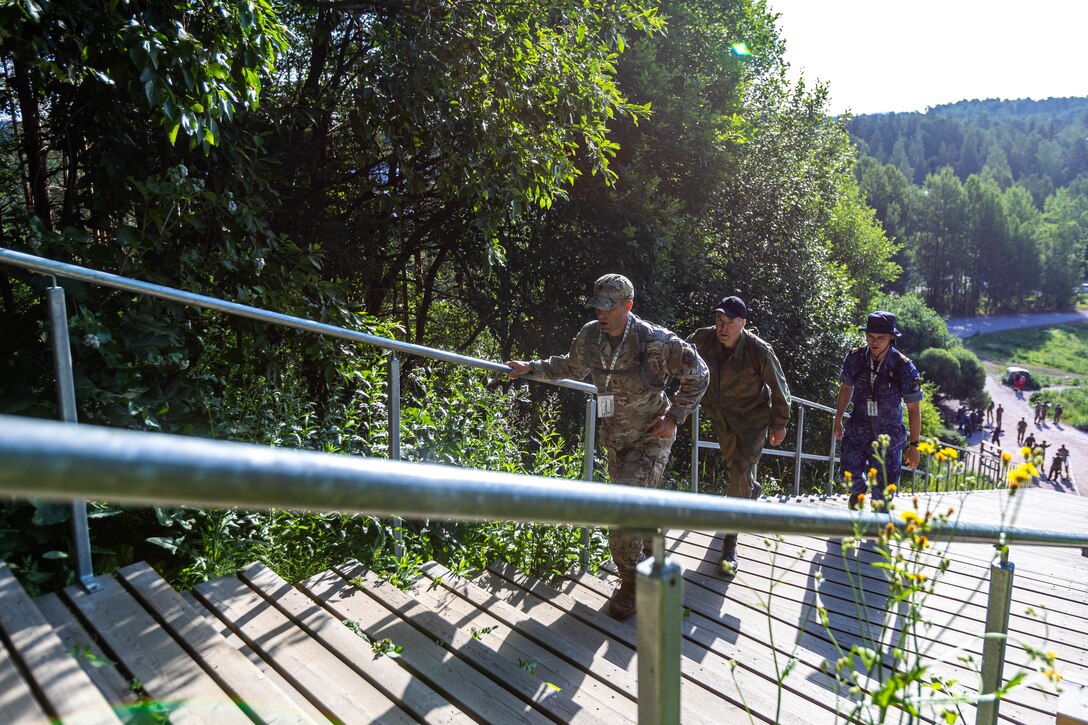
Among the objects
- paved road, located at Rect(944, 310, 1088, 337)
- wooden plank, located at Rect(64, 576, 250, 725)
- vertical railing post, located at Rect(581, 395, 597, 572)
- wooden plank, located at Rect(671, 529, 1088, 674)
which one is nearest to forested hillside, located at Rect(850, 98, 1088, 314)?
paved road, located at Rect(944, 310, 1088, 337)

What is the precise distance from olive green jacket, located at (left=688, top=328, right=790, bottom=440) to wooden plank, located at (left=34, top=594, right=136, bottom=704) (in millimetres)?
3868

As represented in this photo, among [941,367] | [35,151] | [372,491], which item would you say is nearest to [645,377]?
[372,491]

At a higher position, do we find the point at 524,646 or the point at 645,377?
the point at 645,377

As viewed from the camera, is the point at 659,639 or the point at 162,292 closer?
the point at 659,639

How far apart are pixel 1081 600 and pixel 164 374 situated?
208 inches

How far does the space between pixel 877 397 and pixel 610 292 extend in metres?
2.76

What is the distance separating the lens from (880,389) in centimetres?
551

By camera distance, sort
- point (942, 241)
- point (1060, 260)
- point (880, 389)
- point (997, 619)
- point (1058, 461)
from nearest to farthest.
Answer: point (997, 619) < point (880, 389) < point (1058, 461) < point (942, 241) < point (1060, 260)

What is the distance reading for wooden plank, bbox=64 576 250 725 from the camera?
189cm

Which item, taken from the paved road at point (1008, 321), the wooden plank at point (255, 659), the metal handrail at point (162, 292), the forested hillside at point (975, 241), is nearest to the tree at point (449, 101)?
the metal handrail at point (162, 292)

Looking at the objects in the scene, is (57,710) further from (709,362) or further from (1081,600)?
(1081,600)

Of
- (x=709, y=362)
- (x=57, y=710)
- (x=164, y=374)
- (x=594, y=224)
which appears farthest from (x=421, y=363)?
(x=57, y=710)

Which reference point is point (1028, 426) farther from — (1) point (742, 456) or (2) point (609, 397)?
(2) point (609, 397)

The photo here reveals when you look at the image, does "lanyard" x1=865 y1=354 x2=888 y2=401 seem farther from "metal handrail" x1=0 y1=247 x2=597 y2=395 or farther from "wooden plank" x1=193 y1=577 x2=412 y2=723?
"wooden plank" x1=193 y1=577 x2=412 y2=723
